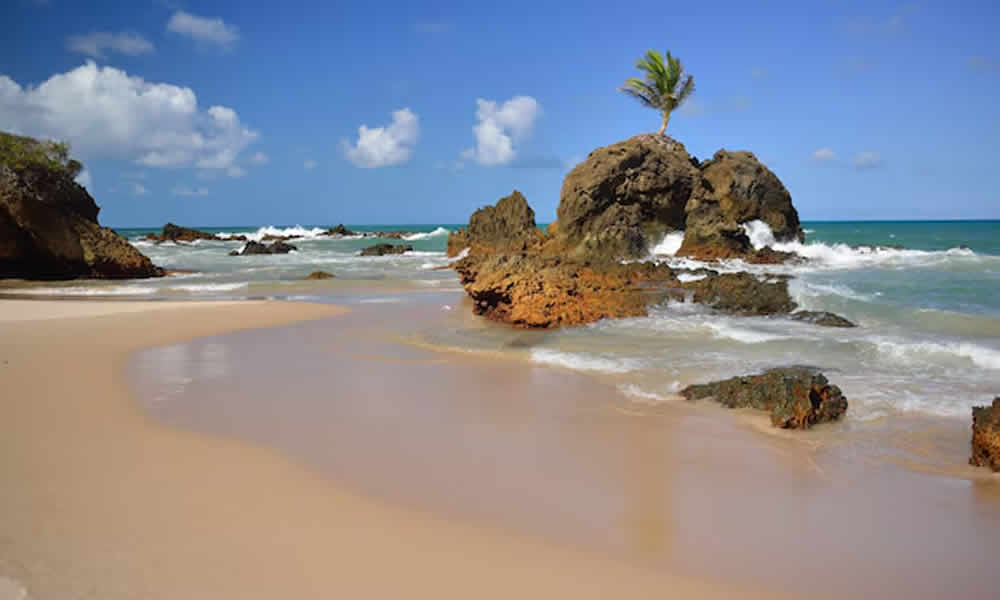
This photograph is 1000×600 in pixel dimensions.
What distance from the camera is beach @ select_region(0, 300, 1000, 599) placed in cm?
245

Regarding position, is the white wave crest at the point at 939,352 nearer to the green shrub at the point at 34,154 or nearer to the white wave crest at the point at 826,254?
the white wave crest at the point at 826,254

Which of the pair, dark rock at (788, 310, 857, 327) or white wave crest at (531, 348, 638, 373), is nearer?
white wave crest at (531, 348, 638, 373)

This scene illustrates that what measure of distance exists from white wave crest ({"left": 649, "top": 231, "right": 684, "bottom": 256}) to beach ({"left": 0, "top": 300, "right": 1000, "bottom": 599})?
16738mm

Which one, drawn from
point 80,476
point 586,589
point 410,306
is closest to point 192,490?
point 80,476

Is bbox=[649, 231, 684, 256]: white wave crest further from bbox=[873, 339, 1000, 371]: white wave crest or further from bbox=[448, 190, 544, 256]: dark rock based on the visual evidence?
bbox=[873, 339, 1000, 371]: white wave crest

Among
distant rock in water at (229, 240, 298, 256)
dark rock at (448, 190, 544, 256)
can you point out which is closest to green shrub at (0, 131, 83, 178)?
distant rock in water at (229, 240, 298, 256)

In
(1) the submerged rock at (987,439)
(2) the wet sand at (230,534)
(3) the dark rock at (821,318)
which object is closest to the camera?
(2) the wet sand at (230,534)

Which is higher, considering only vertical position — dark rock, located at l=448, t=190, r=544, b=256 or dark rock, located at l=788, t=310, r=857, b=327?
dark rock, located at l=448, t=190, r=544, b=256

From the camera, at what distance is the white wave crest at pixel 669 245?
2147 centimetres

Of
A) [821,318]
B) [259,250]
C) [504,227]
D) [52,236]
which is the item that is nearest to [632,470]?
[821,318]

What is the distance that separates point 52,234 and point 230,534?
1846 centimetres

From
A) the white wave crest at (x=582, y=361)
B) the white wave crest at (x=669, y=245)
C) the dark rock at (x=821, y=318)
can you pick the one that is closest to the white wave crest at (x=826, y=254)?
the white wave crest at (x=669, y=245)

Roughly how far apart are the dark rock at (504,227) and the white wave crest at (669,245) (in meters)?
4.03

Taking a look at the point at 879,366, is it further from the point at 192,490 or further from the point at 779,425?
the point at 192,490
